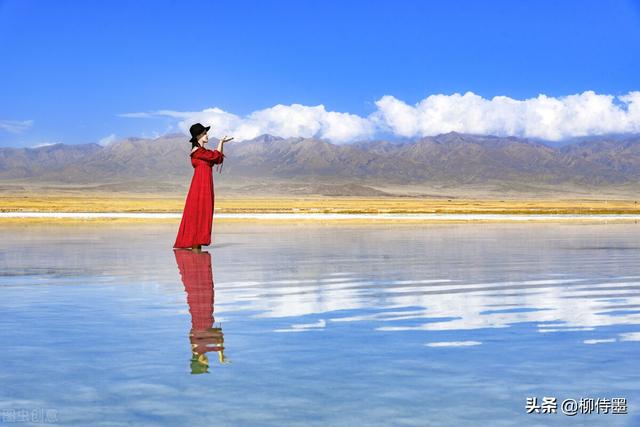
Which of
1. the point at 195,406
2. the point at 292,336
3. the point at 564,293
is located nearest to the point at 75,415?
the point at 195,406

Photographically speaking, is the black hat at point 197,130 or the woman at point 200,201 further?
the woman at point 200,201

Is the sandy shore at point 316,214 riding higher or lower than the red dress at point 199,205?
lower

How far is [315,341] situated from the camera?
8.63 metres

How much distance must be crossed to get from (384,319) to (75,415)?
15.7ft

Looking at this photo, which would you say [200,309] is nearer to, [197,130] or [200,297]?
[200,297]

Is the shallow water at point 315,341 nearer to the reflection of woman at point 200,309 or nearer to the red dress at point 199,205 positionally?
the reflection of woman at point 200,309

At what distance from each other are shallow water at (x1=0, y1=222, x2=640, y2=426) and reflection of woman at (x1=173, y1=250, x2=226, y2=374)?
0.03 m

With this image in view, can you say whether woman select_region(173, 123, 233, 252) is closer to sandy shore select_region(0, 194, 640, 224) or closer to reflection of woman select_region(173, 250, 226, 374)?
reflection of woman select_region(173, 250, 226, 374)

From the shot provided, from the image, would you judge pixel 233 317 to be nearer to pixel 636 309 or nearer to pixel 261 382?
pixel 261 382

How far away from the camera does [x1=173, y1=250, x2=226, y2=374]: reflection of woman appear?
788cm

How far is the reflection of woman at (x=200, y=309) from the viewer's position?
310 inches

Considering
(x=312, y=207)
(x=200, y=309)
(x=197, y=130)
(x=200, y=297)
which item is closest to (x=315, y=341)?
(x=200, y=309)

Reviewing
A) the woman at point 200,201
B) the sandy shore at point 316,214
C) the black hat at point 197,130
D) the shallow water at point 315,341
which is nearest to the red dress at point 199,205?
the woman at point 200,201

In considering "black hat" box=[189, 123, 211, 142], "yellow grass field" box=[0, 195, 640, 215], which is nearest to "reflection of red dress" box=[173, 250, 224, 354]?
"black hat" box=[189, 123, 211, 142]
